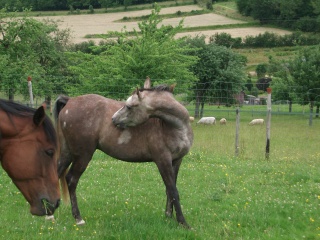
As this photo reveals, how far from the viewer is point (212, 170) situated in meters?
10.2

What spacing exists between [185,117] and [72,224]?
7.28 ft

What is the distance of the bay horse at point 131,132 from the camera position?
6488 mm

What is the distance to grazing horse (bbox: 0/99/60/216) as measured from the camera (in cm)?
357

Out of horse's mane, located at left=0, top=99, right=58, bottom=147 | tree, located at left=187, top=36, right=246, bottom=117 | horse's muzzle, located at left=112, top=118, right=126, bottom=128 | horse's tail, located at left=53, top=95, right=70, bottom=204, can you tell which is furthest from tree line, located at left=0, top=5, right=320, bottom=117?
horse's mane, located at left=0, top=99, right=58, bottom=147

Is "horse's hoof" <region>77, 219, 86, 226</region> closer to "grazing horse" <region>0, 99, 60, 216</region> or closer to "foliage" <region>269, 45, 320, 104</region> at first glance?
"grazing horse" <region>0, 99, 60, 216</region>

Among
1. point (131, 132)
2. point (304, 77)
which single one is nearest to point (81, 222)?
point (131, 132)

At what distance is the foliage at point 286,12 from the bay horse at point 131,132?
8546 centimetres

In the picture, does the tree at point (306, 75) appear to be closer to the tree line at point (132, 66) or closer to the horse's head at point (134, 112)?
the tree line at point (132, 66)

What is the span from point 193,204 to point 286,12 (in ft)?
297

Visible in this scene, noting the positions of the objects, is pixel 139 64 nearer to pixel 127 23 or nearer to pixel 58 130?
pixel 58 130

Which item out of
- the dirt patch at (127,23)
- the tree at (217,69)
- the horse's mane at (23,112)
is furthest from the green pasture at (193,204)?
the dirt patch at (127,23)

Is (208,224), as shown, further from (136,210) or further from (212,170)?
(212,170)

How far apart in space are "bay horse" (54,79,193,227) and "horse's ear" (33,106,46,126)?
288 cm

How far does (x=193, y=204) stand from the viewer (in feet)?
24.7
